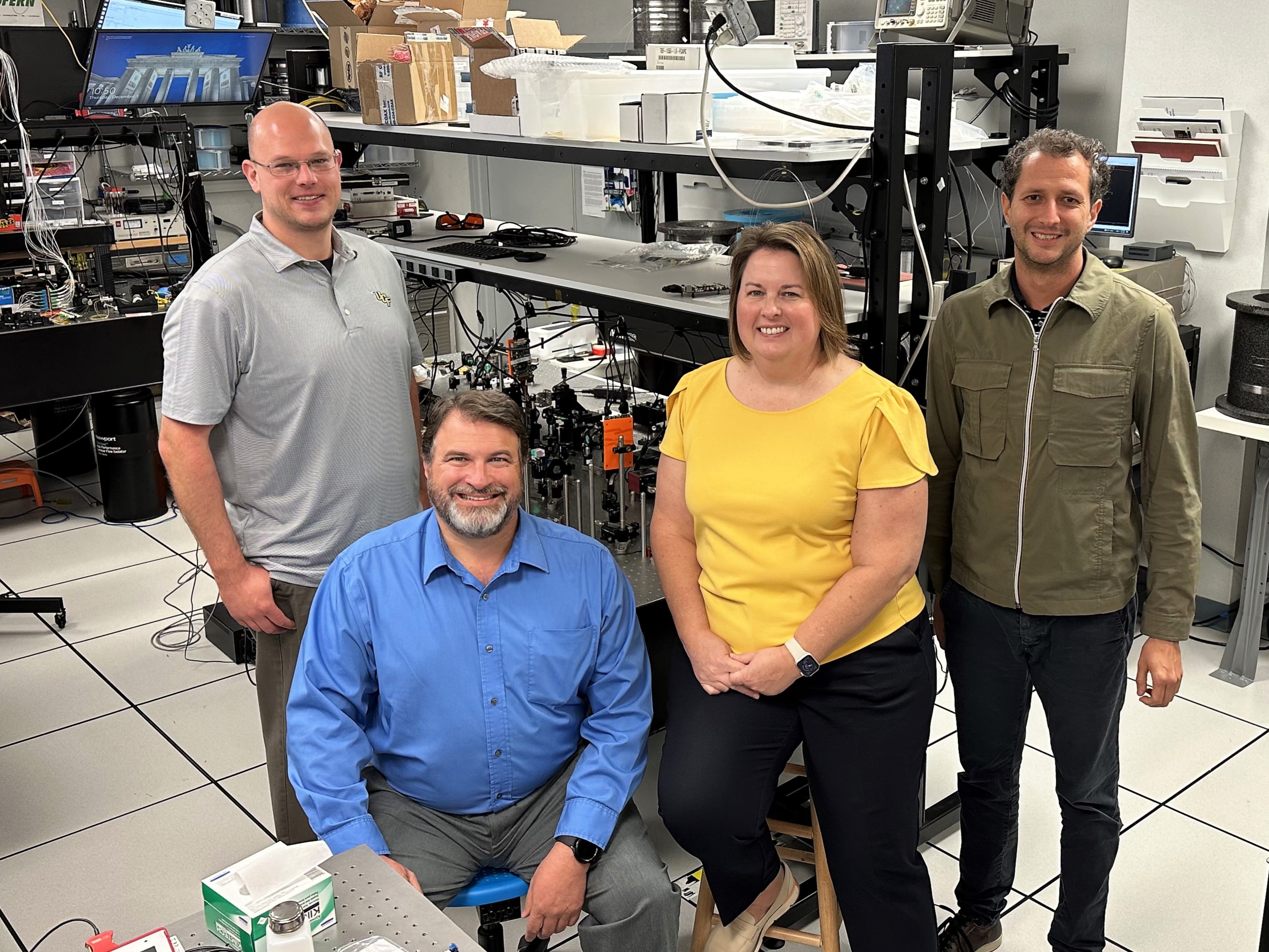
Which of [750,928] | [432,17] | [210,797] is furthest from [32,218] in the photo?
[750,928]

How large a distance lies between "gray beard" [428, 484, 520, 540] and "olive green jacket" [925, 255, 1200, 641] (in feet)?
2.64

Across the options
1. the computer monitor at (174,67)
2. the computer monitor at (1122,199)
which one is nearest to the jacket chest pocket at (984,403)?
the computer monitor at (1122,199)

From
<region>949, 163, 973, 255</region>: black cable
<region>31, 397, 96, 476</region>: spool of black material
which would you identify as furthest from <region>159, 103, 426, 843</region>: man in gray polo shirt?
<region>31, 397, 96, 476</region>: spool of black material

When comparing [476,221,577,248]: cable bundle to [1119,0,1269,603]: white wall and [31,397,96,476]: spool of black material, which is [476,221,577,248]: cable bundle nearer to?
[1119,0,1269,603]: white wall

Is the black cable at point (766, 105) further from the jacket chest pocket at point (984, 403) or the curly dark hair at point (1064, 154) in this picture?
the jacket chest pocket at point (984, 403)

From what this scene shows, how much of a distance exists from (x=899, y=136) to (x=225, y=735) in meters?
2.44

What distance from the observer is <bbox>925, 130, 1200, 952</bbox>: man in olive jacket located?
189 cm

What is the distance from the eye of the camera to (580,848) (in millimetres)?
1893

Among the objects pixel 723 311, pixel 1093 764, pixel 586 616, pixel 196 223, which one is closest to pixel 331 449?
pixel 586 616

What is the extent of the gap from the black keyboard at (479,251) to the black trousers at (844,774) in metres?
1.53

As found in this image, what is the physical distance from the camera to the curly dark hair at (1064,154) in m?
1.86

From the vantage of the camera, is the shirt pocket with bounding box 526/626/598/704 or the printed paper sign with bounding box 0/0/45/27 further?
the printed paper sign with bounding box 0/0/45/27

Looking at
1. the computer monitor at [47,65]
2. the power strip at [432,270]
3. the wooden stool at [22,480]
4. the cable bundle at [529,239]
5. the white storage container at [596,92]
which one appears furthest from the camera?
the wooden stool at [22,480]

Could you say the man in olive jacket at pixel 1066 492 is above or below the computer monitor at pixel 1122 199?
below
